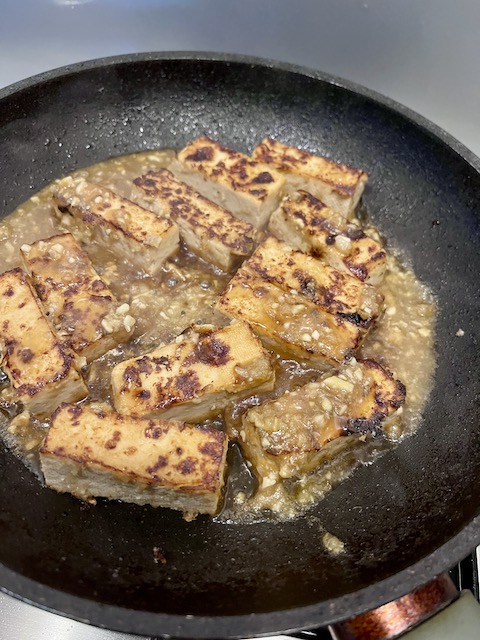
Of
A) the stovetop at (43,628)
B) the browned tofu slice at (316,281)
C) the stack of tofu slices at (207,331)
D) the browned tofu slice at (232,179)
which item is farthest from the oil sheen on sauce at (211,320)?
the stovetop at (43,628)

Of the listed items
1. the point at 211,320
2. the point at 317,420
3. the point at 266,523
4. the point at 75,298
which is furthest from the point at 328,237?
the point at 266,523

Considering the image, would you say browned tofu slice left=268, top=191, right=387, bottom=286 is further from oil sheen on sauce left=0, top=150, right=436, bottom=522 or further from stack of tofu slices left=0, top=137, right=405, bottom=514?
oil sheen on sauce left=0, top=150, right=436, bottom=522

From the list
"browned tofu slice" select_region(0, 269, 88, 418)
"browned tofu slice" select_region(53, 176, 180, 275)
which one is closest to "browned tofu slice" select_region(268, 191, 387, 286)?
"browned tofu slice" select_region(53, 176, 180, 275)

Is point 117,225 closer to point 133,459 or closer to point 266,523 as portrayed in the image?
point 133,459

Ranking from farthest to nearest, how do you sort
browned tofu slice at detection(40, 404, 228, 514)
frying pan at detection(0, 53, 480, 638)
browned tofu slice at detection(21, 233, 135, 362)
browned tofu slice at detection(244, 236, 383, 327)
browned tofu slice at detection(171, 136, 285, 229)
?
browned tofu slice at detection(171, 136, 285, 229) → browned tofu slice at detection(244, 236, 383, 327) → browned tofu slice at detection(21, 233, 135, 362) → browned tofu slice at detection(40, 404, 228, 514) → frying pan at detection(0, 53, 480, 638)

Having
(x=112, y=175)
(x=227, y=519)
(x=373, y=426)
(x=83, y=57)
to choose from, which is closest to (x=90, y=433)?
(x=227, y=519)

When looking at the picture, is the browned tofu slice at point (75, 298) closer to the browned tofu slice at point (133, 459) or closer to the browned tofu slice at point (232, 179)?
the browned tofu slice at point (133, 459)

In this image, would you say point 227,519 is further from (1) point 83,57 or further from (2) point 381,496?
(1) point 83,57
